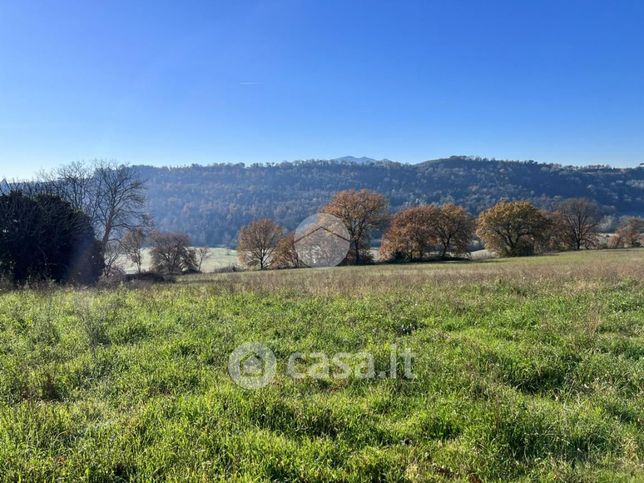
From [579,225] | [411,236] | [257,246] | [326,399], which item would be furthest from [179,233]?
[326,399]

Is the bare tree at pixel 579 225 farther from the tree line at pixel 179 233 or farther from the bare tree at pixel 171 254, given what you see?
the bare tree at pixel 171 254

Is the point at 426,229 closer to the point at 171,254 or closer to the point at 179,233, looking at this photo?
the point at 171,254

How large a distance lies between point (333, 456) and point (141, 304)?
8370 millimetres

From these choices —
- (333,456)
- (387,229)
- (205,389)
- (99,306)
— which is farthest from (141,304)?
(387,229)

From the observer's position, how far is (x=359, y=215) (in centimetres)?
6156

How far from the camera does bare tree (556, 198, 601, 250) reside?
76750 mm

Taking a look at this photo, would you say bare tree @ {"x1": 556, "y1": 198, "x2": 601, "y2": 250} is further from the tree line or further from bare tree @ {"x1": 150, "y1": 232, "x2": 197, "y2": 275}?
bare tree @ {"x1": 150, "y1": 232, "x2": 197, "y2": 275}

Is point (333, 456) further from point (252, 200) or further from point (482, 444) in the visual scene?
point (252, 200)

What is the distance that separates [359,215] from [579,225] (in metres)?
46.8

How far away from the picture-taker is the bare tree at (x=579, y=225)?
76.8m

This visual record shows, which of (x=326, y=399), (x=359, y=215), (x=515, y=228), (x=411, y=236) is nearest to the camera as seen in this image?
(x=326, y=399)

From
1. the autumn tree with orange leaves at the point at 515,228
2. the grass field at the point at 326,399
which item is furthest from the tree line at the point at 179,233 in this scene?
the grass field at the point at 326,399

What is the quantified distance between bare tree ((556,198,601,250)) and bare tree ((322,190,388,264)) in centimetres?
3885

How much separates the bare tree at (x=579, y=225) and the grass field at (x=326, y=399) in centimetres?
7869
